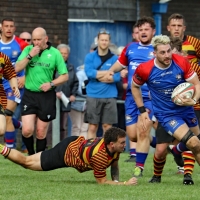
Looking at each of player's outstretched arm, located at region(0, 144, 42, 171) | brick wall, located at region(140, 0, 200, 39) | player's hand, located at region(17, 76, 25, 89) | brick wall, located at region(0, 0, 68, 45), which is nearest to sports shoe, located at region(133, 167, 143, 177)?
player's outstretched arm, located at region(0, 144, 42, 171)

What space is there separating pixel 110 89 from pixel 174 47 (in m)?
4.76

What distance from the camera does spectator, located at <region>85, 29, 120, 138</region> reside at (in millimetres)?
15914

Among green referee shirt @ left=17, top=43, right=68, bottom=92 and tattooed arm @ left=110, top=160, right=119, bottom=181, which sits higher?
green referee shirt @ left=17, top=43, right=68, bottom=92

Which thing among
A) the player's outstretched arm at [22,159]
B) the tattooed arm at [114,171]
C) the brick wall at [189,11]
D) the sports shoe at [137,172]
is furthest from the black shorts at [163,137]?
the brick wall at [189,11]

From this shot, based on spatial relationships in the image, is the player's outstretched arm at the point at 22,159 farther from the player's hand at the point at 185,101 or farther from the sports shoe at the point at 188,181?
the player's hand at the point at 185,101

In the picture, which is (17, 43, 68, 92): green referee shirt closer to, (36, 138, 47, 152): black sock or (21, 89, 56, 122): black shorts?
(21, 89, 56, 122): black shorts

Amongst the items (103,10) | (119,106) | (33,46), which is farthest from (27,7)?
(33,46)

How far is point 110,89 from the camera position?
16109 mm

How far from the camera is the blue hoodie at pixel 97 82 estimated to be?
15.9m

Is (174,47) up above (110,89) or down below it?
above

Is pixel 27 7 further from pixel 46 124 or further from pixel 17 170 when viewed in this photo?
pixel 17 170

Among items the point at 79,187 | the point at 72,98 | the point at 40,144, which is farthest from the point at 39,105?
the point at 79,187

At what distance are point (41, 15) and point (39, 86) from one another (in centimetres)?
525

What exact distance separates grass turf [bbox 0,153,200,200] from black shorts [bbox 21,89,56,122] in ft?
5.56
